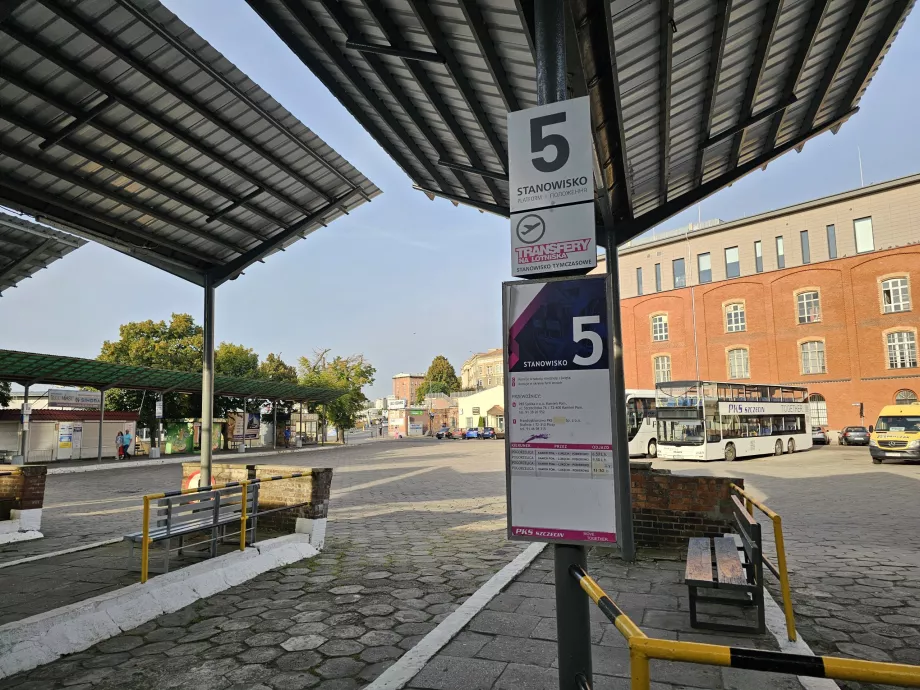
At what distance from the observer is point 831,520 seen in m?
11.1

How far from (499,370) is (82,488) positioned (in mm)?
87103

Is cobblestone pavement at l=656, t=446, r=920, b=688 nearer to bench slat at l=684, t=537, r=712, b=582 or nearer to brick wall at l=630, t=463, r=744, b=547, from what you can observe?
bench slat at l=684, t=537, r=712, b=582

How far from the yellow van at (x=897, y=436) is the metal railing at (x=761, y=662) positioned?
27.5 meters

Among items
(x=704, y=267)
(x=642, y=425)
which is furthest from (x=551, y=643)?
(x=704, y=267)

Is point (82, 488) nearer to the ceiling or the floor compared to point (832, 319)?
nearer to the floor

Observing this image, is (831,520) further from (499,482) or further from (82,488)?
(82,488)

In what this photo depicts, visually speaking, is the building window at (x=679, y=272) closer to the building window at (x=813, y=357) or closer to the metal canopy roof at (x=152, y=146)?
the building window at (x=813, y=357)

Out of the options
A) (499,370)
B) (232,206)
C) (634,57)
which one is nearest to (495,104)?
(634,57)

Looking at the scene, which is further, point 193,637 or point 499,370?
point 499,370

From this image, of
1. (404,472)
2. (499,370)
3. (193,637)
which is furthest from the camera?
(499,370)

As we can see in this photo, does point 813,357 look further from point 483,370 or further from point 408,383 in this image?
point 408,383

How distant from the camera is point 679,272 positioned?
5153 centimetres

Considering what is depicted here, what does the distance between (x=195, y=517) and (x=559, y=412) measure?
229 inches

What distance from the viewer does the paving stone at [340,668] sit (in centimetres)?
438
